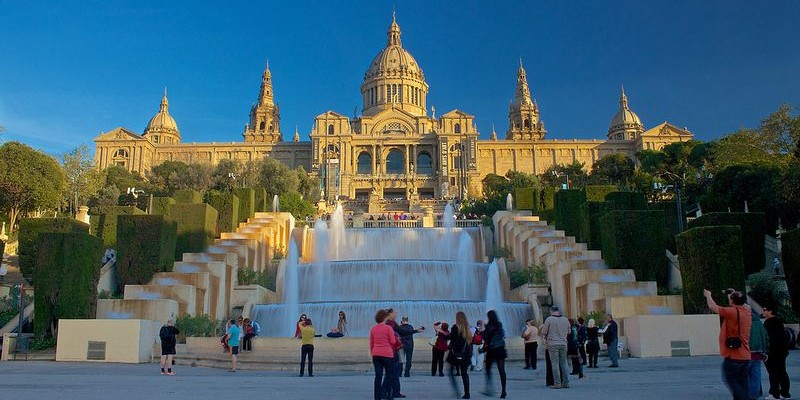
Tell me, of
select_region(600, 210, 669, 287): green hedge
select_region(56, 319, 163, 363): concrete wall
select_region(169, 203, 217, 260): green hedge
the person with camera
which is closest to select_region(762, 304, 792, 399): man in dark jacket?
the person with camera

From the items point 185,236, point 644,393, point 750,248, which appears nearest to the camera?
point 644,393

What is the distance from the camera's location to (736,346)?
857 centimetres

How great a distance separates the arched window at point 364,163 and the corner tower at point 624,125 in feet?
158

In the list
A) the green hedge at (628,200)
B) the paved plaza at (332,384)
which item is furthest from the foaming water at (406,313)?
the green hedge at (628,200)

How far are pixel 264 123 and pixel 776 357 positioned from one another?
422 feet

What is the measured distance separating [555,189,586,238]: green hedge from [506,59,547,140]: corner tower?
9312 centimetres

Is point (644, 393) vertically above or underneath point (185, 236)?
underneath

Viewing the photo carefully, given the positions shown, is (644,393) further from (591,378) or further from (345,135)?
(345,135)

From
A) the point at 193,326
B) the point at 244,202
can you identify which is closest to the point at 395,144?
the point at 244,202

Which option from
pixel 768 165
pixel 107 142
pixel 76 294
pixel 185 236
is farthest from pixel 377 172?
pixel 76 294

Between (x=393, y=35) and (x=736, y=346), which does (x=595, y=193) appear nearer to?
(x=736, y=346)

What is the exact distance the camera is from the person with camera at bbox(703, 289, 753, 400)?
336 inches

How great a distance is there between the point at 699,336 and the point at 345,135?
315ft

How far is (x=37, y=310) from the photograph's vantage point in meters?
22.1
